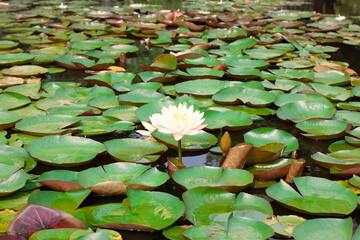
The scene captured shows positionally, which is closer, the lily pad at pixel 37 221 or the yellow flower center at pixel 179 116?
the lily pad at pixel 37 221

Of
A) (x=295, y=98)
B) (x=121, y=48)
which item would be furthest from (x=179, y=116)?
(x=121, y=48)

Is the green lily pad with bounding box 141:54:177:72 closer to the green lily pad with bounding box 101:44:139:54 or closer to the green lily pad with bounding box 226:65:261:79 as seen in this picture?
the green lily pad with bounding box 226:65:261:79

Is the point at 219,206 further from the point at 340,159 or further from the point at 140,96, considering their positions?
the point at 140,96

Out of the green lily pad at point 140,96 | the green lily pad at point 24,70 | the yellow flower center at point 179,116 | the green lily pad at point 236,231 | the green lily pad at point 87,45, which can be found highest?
the yellow flower center at point 179,116

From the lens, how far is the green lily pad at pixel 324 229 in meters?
1.19

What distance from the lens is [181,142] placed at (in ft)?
6.23

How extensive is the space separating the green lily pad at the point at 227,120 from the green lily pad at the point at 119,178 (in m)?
0.55

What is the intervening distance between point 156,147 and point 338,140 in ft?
3.03

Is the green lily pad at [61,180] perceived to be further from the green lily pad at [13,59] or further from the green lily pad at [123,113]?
the green lily pad at [13,59]

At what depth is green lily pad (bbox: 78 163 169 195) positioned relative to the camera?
57.6 inches

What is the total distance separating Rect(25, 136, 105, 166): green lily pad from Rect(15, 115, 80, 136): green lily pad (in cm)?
13

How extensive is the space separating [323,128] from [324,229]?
92 centimetres

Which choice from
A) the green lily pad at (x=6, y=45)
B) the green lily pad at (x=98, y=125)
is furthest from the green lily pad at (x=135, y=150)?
the green lily pad at (x=6, y=45)

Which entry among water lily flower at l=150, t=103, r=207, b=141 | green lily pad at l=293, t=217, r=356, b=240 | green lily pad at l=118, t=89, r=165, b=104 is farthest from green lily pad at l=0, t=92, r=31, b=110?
green lily pad at l=293, t=217, r=356, b=240
